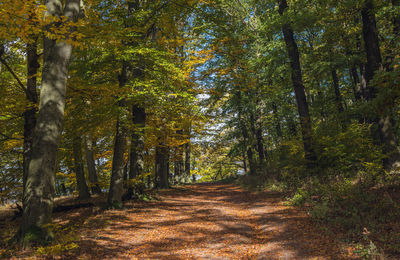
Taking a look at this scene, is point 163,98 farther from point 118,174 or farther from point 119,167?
point 118,174

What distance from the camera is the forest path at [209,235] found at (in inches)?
227

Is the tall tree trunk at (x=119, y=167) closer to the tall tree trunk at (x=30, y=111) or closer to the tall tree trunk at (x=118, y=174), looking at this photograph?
the tall tree trunk at (x=118, y=174)

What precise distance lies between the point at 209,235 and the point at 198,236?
1.12 feet

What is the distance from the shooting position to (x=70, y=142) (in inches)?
468

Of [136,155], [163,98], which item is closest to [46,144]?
[163,98]

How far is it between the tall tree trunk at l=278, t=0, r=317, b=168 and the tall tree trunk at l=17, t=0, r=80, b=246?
33.5ft

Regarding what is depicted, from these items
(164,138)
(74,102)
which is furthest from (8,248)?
(164,138)

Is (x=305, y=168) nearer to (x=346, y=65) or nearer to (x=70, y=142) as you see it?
(x=346, y=65)

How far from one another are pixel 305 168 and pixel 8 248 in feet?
38.0

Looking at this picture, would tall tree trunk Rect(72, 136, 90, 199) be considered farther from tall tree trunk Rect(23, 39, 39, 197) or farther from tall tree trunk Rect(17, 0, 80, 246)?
tall tree trunk Rect(17, 0, 80, 246)

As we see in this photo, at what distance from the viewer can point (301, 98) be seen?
1278 centimetres

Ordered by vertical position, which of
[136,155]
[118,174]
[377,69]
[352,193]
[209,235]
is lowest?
[209,235]

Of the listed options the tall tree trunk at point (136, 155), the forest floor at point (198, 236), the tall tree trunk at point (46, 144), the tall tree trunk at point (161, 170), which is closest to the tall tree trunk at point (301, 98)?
the forest floor at point (198, 236)

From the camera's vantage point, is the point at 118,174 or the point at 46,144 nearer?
the point at 46,144
